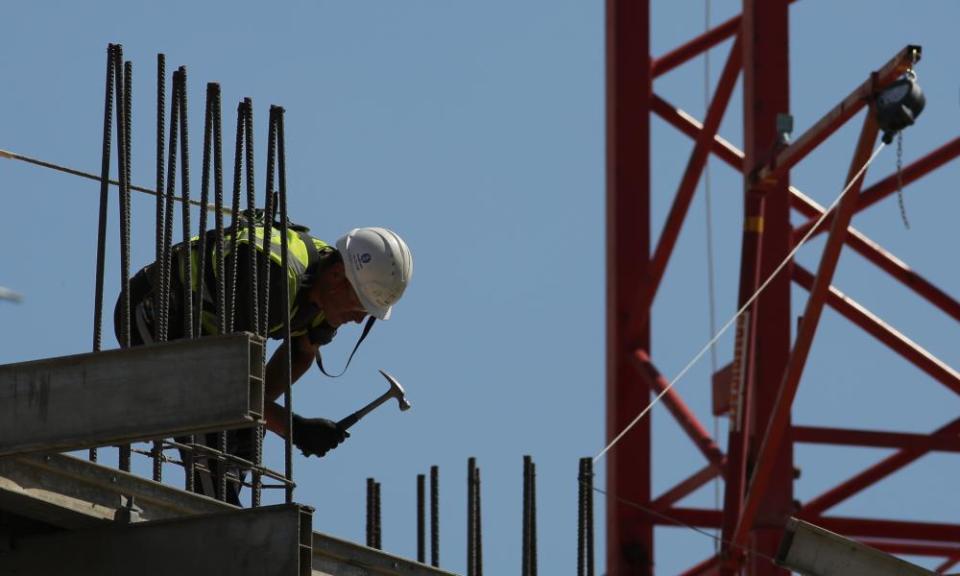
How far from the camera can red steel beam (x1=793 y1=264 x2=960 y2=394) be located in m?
21.0

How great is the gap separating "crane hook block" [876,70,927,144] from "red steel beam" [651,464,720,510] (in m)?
3.71

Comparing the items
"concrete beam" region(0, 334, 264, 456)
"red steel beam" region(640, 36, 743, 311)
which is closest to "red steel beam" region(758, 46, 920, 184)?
"red steel beam" region(640, 36, 743, 311)

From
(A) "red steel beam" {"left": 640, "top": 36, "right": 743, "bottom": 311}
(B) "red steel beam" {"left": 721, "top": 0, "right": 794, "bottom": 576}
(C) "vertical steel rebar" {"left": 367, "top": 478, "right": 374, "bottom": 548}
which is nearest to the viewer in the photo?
(C) "vertical steel rebar" {"left": 367, "top": 478, "right": 374, "bottom": 548}

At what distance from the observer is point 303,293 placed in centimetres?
1316

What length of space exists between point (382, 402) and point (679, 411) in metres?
8.31

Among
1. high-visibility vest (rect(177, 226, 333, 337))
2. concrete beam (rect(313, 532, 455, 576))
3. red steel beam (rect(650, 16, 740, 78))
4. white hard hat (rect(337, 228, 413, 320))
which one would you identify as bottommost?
concrete beam (rect(313, 532, 455, 576))

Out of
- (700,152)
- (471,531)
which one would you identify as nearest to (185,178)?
(471,531)

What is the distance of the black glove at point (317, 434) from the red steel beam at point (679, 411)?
7566 mm

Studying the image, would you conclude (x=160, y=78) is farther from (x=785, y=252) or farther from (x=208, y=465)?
(x=785, y=252)

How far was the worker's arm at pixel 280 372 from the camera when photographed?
12695mm

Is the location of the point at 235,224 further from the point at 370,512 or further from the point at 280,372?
the point at 370,512

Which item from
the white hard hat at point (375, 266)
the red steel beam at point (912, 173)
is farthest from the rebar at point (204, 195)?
the red steel beam at point (912, 173)

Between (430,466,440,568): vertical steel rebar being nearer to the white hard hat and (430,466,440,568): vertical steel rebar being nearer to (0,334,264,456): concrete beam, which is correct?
the white hard hat

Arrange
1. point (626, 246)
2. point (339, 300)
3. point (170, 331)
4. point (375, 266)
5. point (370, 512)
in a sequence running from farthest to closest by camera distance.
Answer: point (626, 246)
point (370, 512)
point (375, 266)
point (339, 300)
point (170, 331)
